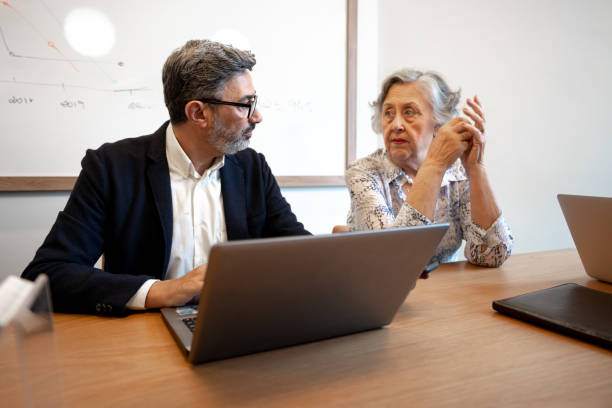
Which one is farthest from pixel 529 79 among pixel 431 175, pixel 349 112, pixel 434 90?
pixel 431 175

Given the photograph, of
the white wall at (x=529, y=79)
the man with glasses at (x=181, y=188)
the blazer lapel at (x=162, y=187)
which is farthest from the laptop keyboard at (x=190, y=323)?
the white wall at (x=529, y=79)

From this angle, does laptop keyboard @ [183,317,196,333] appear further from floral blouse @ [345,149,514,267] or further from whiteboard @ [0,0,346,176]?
whiteboard @ [0,0,346,176]

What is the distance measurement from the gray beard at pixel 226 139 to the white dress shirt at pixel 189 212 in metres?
0.07

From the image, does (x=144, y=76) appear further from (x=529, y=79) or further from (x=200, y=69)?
(x=529, y=79)

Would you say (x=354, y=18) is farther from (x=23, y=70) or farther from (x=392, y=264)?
(x=392, y=264)

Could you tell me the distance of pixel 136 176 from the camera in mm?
1290

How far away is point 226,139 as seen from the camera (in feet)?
4.49

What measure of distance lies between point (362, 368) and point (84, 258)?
0.81 meters

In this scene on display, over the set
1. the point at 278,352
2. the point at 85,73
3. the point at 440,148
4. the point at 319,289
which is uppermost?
the point at 85,73

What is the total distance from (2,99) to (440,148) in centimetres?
173

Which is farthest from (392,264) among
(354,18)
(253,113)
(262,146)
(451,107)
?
(354,18)

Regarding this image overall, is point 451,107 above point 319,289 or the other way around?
above

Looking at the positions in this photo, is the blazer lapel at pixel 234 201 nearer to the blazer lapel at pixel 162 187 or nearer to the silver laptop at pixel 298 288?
the blazer lapel at pixel 162 187

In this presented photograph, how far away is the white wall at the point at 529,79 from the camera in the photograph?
264cm
